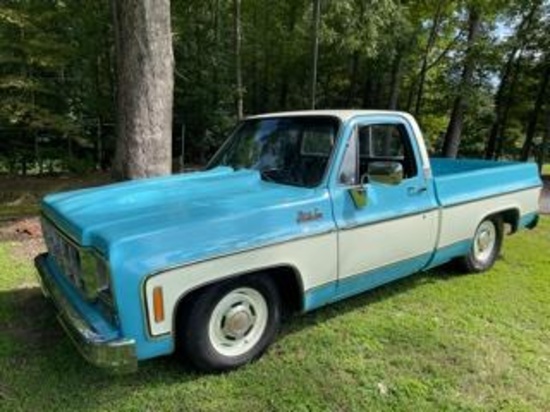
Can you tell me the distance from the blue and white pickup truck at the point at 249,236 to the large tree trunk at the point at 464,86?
489 inches

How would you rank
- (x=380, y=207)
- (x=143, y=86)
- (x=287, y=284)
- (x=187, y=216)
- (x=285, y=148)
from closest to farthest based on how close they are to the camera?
(x=187, y=216) < (x=287, y=284) < (x=380, y=207) < (x=285, y=148) < (x=143, y=86)

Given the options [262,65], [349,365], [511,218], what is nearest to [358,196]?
[349,365]

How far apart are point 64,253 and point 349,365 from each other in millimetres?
2159

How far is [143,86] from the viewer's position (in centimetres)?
626

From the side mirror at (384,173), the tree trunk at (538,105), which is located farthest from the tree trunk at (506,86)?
the side mirror at (384,173)

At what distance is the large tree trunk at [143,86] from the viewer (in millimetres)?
6113

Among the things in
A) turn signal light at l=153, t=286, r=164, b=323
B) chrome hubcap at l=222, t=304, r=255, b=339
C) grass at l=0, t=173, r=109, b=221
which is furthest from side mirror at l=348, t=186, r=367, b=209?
grass at l=0, t=173, r=109, b=221

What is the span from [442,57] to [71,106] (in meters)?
12.5

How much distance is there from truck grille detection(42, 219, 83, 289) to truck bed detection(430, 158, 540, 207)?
3.14 m

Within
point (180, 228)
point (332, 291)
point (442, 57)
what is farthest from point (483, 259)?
point (442, 57)

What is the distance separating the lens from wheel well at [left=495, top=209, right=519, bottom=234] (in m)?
5.83

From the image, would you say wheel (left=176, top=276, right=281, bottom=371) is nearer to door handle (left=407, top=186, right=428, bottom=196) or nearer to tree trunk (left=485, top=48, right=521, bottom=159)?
door handle (left=407, top=186, right=428, bottom=196)

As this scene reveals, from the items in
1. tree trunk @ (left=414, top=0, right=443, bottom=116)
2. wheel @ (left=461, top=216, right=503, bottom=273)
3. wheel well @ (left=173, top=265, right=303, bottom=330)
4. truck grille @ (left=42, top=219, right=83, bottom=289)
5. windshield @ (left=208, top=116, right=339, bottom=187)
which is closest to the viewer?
truck grille @ (left=42, top=219, right=83, bottom=289)

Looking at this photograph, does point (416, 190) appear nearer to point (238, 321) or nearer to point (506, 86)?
point (238, 321)
